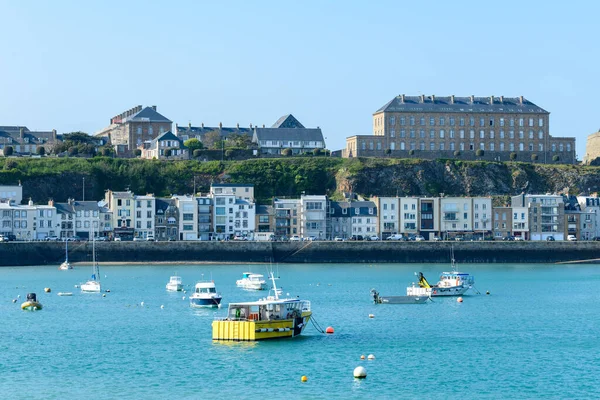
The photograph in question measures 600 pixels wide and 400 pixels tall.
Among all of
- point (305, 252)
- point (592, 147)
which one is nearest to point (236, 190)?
point (305, 252)

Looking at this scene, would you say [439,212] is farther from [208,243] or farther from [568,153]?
[568,153]

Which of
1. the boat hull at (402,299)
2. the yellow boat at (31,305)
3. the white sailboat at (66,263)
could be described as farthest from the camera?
the white sailboat at (66,263)

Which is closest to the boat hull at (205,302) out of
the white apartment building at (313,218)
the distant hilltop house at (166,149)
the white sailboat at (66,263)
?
the white sailboat at (66,263)

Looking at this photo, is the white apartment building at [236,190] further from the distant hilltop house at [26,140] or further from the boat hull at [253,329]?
the boat hull at [253,329]

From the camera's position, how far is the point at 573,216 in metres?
110

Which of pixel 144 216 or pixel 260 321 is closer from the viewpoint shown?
pixel 260 321

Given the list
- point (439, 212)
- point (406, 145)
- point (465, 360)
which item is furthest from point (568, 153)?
point (465, 360)

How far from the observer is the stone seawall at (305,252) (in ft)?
312

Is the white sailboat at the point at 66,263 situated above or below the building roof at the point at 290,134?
below

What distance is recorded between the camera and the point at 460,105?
436 feet

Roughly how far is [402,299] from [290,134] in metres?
79.0

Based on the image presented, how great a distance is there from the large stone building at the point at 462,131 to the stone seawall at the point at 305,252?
110 feet

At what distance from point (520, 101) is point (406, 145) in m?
14.9

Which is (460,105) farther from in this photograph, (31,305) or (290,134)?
(31,305)
